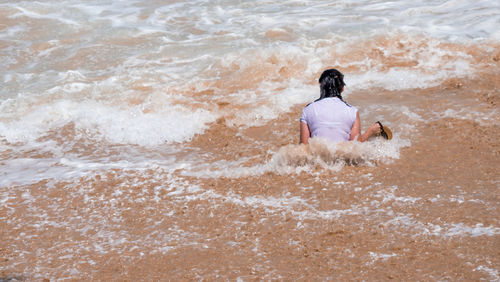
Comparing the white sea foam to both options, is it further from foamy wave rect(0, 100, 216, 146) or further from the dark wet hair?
the dark wet hair

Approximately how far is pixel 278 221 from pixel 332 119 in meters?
1.47

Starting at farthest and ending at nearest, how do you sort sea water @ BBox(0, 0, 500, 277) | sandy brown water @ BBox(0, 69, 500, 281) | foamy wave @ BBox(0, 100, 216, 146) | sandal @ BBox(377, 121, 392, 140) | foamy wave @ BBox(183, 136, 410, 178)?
foamy wave @ BBox(0, 100, 216, 146) → sandal @ BBox(377, 121, 392, 140) → sea water @ BBox(0, 0, 500, 277) → foamy wave @ BBox(183, 136, 410, 178) → sandy brown water @ BBox(0, 69, 500, 281)

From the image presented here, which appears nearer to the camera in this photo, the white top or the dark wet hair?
the white top

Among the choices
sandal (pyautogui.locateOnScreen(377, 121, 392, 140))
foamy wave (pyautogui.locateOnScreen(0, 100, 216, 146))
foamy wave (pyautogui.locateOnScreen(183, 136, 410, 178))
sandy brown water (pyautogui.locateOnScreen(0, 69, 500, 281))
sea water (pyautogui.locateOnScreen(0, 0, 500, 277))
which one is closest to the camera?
sandy brown water (pyautogui.locateOnScreen(0, 69, 500, 281))

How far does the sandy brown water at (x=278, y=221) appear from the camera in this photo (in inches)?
149

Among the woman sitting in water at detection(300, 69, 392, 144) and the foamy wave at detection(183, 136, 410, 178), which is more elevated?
the woman sitting in water at detection(300, 69, 392, 144)

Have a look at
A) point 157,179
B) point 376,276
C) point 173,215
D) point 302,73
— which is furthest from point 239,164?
point 302,73

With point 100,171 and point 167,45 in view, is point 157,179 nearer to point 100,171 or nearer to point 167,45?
point 100,171

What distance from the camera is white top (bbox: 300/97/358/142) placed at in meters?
5.51

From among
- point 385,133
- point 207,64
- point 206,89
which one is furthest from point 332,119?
point 207,64

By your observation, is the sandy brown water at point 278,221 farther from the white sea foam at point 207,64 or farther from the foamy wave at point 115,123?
the foamy wave at point 115,123

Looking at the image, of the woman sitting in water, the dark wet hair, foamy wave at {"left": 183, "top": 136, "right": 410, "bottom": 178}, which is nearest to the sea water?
foamy wave at {"left": 183, "top": 136, "right": 410, "bottom": 178}

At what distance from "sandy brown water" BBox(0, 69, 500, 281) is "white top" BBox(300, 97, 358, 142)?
333 millimetres

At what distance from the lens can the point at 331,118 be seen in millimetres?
5535
